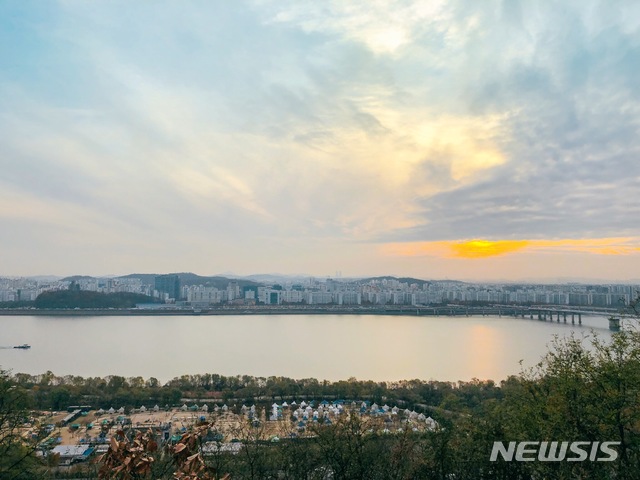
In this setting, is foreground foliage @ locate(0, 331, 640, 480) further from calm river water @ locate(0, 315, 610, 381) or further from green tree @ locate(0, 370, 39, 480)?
calm river water @ locate(0, 315, 610, 381)

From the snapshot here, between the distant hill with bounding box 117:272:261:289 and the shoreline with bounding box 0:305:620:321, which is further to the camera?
the distant hill with bounding box 117:272:261:289

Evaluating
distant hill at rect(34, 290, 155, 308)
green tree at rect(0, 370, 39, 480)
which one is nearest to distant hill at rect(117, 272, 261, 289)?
distant hill at rect(34, 290, 155, 308)

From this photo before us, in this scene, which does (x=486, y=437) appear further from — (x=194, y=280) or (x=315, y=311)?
(x=194, y=280)

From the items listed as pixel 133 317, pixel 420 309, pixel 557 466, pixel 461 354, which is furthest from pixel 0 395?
pixel 420 309

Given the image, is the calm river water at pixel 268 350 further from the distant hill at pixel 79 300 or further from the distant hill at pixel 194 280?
the distant hill at pixel 194 280

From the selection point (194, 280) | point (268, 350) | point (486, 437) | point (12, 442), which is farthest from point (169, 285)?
point (486, 437)
